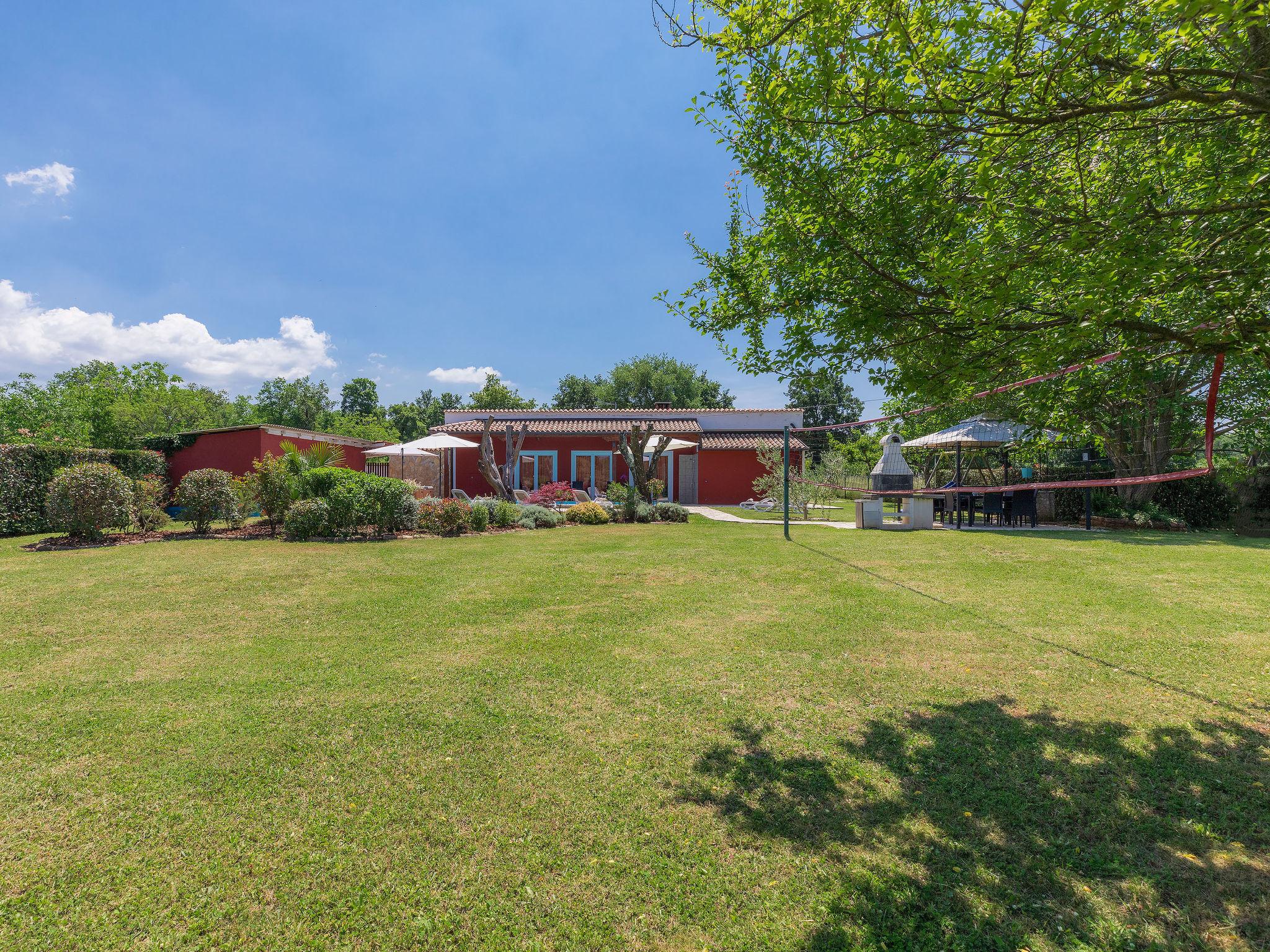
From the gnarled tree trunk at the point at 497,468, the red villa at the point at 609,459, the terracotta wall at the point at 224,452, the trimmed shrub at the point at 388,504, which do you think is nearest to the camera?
the trimmed shrub at the point at 388,504

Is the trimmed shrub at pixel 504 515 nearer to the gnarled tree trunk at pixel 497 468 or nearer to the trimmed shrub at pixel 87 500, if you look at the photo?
the gnarled tree trunk at pixel 497 468

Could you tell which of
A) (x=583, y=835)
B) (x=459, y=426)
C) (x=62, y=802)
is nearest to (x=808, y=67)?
(x=583, y=835)

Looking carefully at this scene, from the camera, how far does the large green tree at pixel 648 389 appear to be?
49.5 meters

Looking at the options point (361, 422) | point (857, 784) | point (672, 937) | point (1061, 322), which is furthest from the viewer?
point (361, 422)

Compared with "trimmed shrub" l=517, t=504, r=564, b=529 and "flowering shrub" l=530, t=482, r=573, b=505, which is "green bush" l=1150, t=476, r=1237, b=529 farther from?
"flowering shrub" l=530, t=482, r=573, b=505

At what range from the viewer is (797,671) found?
469 cm

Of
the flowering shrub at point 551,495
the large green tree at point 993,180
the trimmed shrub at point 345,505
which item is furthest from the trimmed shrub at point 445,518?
the large green tree at point 993,180

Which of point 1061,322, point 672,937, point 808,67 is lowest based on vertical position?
point 672,937

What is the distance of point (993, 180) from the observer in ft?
11.2

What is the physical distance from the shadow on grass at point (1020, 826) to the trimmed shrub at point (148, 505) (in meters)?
14.2

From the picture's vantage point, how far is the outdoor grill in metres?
18.0

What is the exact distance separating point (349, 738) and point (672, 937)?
2.41m

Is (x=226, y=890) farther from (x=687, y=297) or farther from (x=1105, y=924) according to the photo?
(x=687, y=297)

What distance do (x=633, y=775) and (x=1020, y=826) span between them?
194cm
